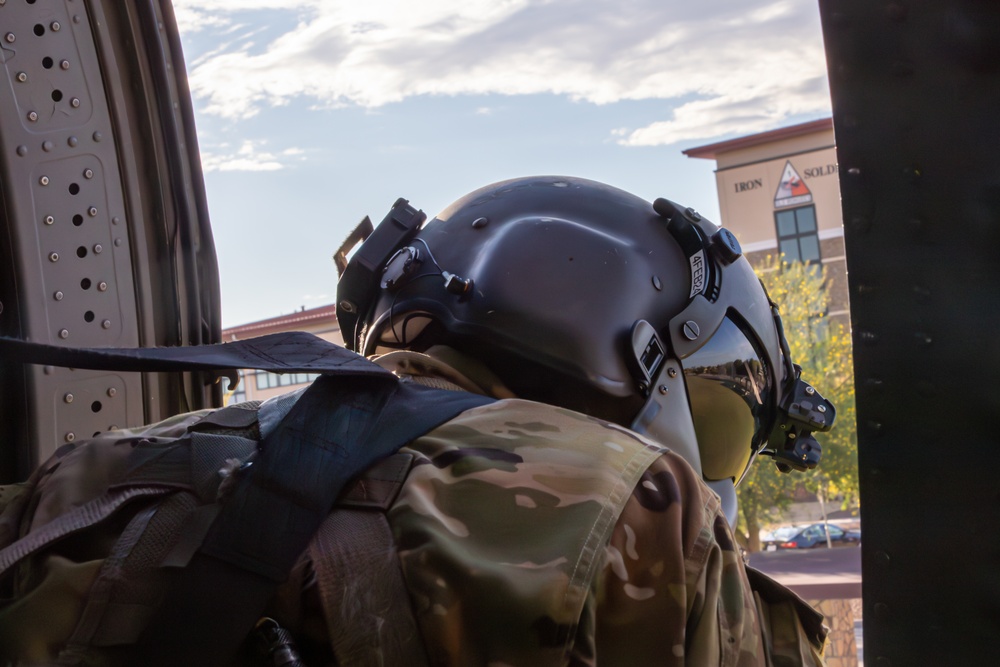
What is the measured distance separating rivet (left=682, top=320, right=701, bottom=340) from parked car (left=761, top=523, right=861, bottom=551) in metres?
35.5

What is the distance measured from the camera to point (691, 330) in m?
2.41

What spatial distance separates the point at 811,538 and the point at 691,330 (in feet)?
123

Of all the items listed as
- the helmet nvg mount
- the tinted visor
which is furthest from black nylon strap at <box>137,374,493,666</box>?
the tinted visor

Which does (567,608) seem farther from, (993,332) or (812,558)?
(812,558)

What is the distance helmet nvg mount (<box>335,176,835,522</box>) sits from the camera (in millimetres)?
2209

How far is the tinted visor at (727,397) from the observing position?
2.48 m

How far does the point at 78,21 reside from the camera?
266 centimetres

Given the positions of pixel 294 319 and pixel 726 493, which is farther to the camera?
pixel 294 319

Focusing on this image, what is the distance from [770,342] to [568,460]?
4.25 feet

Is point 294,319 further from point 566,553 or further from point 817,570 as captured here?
point 566,553

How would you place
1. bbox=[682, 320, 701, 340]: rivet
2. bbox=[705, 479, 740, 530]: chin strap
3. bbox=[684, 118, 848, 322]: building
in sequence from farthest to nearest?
bbox=[684, 118, 848, 322]: building, bbox=[705, 479, 740, 530]: chin strap, bbox=[682, 320, 701, 340]: rivet

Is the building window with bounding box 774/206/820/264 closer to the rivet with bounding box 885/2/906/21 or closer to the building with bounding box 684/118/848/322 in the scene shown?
the building with bounding box 684/118/848/322

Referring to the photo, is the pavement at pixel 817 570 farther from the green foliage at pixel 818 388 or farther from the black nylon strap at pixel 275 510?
the black nylon strap at pixel 275 510

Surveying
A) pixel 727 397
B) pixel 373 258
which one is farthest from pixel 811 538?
pixel 373 258
